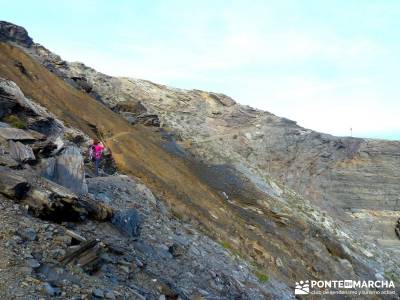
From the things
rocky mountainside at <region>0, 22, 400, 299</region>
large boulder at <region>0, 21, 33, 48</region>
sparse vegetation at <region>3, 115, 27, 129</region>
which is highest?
large boulder at <region>0, 21, 33, 48</region>

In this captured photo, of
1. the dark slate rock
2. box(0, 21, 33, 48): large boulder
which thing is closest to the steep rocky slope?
box(0, 21, 33, 48): large boulder

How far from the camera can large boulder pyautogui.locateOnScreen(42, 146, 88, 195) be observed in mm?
10531

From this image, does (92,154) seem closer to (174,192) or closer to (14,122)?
(14,122)

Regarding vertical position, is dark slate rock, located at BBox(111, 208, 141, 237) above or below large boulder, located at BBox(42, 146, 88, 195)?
below

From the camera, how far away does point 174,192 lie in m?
19.0

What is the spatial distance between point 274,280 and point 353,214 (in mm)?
26687

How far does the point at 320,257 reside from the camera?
69.1 feet

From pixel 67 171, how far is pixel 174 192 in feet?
27.9

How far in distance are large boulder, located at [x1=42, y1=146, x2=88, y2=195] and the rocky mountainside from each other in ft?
0.11

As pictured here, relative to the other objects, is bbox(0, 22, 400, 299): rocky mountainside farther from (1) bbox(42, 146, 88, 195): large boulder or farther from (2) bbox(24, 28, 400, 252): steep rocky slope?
(2) bbox(24, 28, 400, 252): steep rocky slope

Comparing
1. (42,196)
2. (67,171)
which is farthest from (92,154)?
(42,196)

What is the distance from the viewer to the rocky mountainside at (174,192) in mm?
8875

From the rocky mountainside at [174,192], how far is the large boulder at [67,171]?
0.03 m

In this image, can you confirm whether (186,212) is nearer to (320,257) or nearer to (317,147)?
(320,257)
